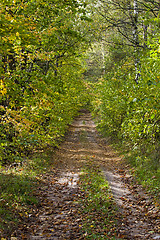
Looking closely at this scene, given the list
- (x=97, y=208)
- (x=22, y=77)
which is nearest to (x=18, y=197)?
(x=97, y=208)

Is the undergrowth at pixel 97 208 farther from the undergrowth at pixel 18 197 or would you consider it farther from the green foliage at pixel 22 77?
the green foliage at pixel 22 77

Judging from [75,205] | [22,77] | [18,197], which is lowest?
[75,205]

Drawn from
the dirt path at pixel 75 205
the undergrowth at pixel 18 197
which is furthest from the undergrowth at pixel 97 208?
the undergrowth at pixel 18 197

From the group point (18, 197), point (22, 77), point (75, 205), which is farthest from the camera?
point (22, 77)

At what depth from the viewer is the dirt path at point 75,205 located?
17.8 ft

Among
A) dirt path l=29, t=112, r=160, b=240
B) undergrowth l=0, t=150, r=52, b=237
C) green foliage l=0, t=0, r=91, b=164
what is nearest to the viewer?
undergrowth l=0, t=150, r=52, b=237

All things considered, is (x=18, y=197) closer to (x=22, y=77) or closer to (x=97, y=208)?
(x=97, y=208)

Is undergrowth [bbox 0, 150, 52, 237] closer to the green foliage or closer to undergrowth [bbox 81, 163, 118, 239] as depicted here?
the green foliage

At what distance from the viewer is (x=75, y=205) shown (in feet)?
22.5

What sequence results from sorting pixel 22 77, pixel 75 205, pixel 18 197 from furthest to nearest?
pixel 22 77 < pixel 75 205 < pixel 18 197

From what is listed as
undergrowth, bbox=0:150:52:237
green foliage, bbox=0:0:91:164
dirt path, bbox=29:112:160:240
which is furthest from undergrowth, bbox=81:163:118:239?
green foliage, bbox=0:0:91:164

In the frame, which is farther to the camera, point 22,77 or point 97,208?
point 22,77

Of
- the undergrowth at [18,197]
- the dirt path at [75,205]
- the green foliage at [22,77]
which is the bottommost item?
the dirt path at [75,205]

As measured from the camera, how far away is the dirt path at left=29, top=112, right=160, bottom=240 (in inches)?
214
